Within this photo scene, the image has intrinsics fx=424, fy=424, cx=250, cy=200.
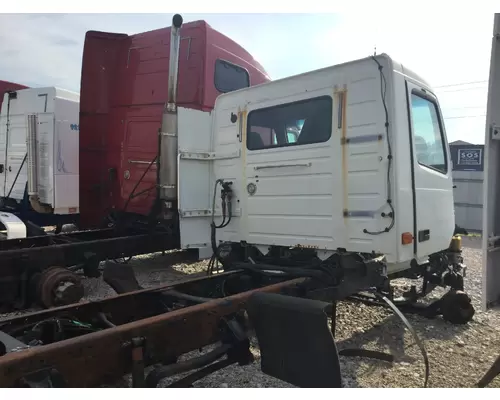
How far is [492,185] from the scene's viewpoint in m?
2.80

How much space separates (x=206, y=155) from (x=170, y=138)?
1.56 ft

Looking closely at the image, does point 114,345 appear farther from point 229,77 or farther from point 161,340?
point 229,77

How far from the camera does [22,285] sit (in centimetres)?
432

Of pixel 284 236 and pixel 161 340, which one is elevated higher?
pixel 284 236

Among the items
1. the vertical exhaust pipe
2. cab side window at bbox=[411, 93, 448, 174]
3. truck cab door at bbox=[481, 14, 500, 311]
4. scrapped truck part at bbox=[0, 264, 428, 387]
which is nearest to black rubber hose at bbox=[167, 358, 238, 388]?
scrapped truck part at bbox=[0, 264, 428, 387]

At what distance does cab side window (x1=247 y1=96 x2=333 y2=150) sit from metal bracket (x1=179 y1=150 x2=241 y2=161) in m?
0.23

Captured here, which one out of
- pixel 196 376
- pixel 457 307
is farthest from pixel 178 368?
pixel 457 307

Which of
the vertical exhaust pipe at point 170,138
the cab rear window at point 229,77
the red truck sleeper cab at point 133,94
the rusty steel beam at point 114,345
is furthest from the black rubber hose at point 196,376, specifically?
the cab rear window at point 229,77

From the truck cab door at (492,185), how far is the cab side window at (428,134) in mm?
1257

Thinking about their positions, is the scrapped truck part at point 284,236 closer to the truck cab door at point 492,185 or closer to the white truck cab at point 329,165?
the white truck cab at point 329,165

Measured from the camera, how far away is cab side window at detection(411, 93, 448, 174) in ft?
13.6

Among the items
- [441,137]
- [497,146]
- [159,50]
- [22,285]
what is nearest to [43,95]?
[159,50]

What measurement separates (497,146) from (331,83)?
178 cm

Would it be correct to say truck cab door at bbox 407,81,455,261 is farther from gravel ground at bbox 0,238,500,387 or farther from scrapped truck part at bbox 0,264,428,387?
scrapped truck part at bbox 0,264,428,387
